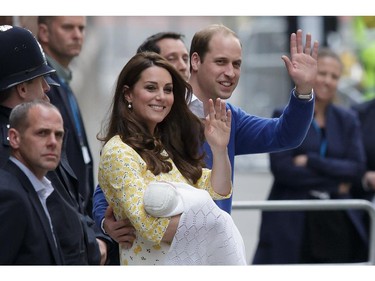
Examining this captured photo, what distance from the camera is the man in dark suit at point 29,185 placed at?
3.91 metres

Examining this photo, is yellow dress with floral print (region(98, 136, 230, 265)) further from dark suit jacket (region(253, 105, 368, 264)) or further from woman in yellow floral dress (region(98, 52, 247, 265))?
dark suit jacket (region(253, 105, 368, 264))

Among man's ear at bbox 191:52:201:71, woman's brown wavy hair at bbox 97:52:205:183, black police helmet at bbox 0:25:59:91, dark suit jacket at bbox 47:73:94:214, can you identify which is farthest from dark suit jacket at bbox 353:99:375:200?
black police helmet at bbox 0:25:59:91

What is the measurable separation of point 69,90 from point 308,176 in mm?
2368

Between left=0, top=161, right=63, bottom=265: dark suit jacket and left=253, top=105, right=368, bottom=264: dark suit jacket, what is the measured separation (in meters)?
3.47

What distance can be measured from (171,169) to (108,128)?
30cm

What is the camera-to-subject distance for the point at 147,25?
19.6m

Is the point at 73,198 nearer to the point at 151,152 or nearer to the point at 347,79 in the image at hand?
the point at 151,152

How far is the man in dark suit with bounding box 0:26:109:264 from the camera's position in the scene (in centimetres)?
416

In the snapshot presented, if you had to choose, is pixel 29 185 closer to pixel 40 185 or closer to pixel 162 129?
pixel 40 185

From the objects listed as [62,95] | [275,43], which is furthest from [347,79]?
[62,95]

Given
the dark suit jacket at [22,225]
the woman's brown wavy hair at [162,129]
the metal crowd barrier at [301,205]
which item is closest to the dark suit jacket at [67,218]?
the dark suit jacket at [22,225]

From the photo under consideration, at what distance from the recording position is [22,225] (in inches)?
154

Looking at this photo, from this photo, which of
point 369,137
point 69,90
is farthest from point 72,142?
point 369,137

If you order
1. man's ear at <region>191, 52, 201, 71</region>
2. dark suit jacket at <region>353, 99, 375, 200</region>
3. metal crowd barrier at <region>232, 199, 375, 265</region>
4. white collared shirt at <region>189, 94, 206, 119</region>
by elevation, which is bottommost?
metal crowd barrier at <region>232, 199, 375, 265</region>
